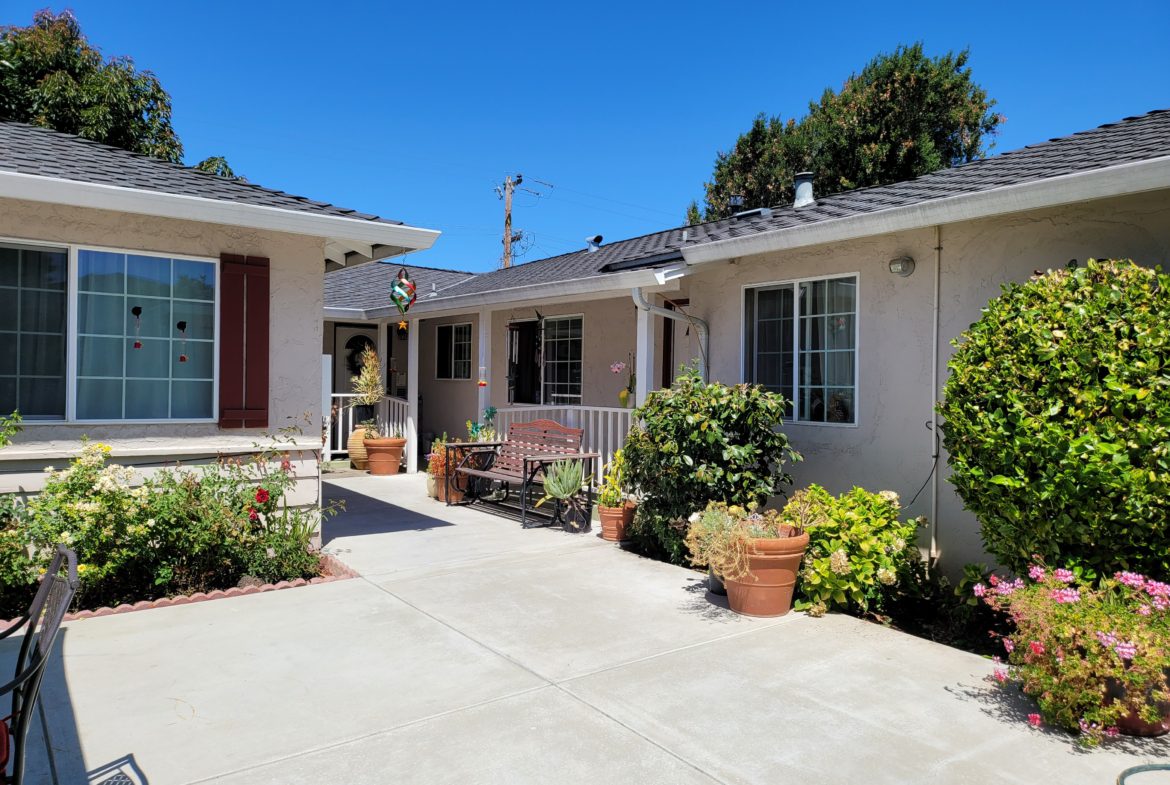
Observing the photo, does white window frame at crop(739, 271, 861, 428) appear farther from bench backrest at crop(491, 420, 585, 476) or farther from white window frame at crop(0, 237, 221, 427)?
white window frame at crop(0, 237, 221, 427)

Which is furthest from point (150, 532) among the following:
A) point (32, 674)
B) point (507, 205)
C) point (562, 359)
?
point (507, 205)

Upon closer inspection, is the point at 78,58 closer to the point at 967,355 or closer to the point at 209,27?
the point at 209,27

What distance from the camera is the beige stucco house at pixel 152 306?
5750 millimetres

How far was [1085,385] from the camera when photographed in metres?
4.01

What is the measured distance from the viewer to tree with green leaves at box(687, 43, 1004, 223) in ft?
69.1

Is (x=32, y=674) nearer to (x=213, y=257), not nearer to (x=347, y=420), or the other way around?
(x=213, y=257)

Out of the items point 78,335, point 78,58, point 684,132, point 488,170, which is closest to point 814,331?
point 78,335

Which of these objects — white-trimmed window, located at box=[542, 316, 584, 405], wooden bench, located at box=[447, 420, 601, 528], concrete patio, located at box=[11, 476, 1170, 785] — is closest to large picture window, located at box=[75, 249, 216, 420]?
concrete patio, located at box=[11, 476, 1170, 785]

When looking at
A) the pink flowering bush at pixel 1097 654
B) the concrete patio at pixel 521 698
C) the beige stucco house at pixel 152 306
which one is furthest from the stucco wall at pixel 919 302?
the beige stucco house at pixel 152 306

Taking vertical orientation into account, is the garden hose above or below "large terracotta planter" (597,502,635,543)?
below

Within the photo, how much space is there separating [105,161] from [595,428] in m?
6.08

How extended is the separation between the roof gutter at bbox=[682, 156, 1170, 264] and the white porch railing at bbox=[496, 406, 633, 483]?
2372 mm

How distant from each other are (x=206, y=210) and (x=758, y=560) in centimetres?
511

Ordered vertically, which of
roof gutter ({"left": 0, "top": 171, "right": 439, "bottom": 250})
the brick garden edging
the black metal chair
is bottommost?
the brick garden edging
